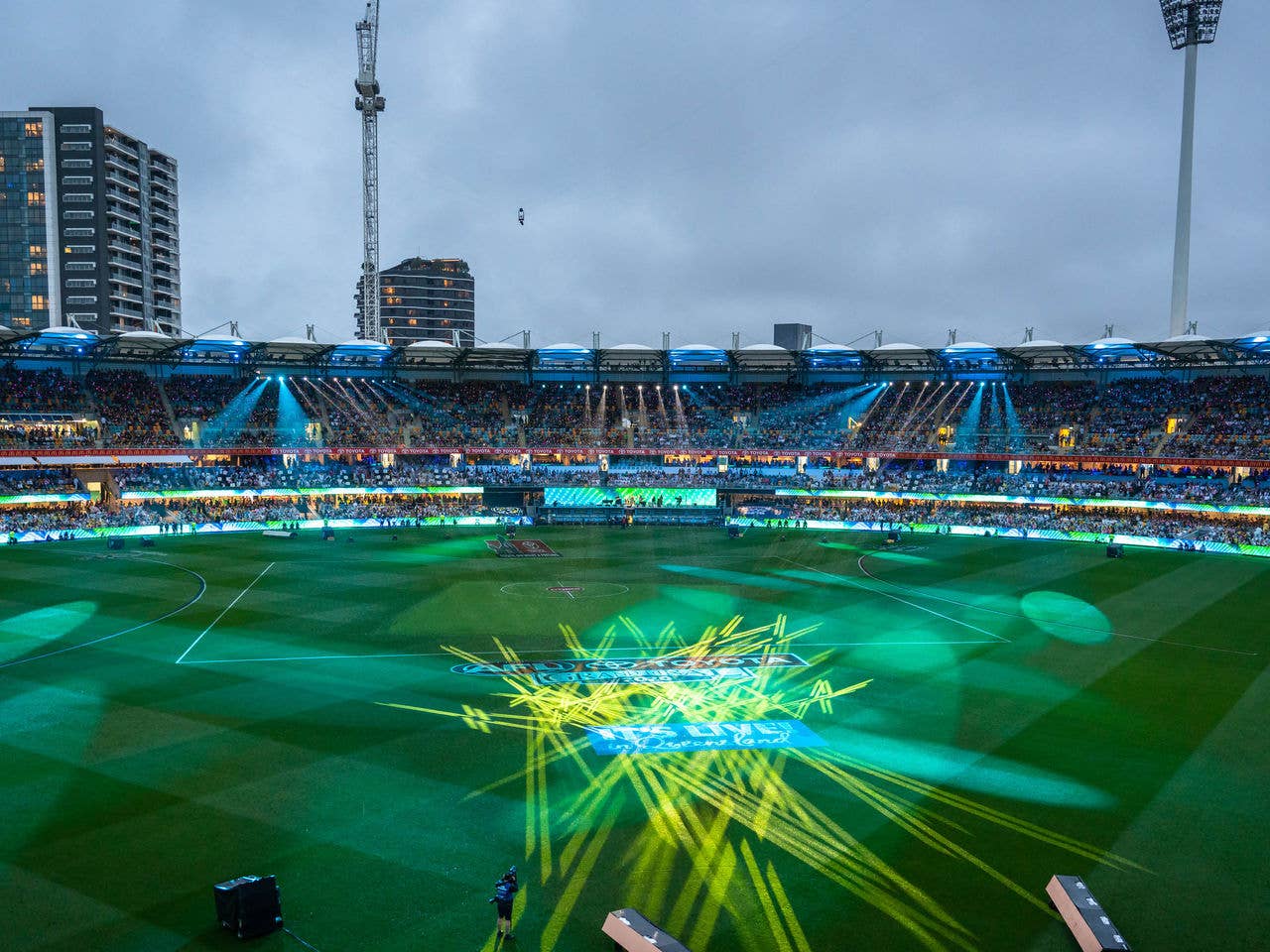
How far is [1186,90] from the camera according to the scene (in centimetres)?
8031

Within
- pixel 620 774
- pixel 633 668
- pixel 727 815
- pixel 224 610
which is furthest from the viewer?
pixel 224 610

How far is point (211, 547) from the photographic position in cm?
6056

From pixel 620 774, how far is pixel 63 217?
426 feet

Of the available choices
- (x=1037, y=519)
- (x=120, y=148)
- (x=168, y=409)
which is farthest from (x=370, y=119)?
(x=1037, y=519)

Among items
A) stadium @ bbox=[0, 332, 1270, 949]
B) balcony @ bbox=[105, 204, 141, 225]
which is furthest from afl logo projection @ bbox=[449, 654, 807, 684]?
balcony @ bbox=[105, 204, 141, 225]

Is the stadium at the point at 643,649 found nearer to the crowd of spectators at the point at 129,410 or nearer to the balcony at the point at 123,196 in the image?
the crowd of spectators at the point at 129,410

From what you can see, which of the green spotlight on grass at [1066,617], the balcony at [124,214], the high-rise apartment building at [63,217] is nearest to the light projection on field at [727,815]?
the green spotlight on grass at [1066,617]

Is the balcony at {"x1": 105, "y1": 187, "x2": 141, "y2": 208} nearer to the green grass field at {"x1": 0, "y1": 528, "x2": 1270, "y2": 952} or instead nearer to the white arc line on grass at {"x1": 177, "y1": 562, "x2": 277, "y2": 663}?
the white arc line on grass at {"x1": 177, "y1": 562, "x2": 277, "y2": 663}

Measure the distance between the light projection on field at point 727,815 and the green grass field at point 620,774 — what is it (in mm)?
94

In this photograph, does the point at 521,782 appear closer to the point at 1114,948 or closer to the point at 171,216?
the point at 1114,948

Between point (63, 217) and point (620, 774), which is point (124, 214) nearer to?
point (63, 217)

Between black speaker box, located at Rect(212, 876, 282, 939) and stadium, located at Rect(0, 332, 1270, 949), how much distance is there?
1.89 feet

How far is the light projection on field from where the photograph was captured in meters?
15.3

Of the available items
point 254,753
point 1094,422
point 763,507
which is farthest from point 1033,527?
point 254,753
